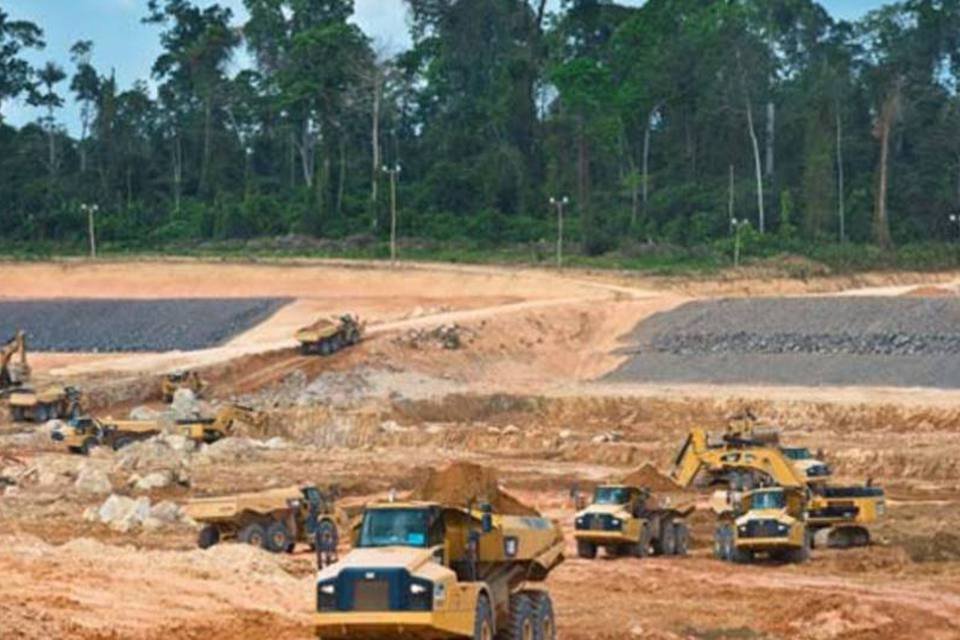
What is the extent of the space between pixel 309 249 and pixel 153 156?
1096 inches

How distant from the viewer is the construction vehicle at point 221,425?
5575cm

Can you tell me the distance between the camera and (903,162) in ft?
386

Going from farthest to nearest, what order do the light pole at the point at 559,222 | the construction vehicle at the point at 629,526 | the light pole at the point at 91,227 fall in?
the light pole at the point at 91,227, the light pole at the point at 559,222, the construction vehicle at the point at 629,526

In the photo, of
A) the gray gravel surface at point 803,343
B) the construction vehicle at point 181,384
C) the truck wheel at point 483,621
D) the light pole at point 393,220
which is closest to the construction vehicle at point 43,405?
the construction vehicle at point 181,384

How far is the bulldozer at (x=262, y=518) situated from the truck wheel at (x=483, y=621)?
41.3ft

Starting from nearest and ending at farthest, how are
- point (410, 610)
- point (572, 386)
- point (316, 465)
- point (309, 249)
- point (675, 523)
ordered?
point (410, 610) < point (675, 523) < point (316, 465) < point (572, 386) < point (309, 249)

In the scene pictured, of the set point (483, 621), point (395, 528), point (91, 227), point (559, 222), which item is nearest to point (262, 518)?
point (395, 528)

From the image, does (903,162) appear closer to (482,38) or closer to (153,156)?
(482,38)

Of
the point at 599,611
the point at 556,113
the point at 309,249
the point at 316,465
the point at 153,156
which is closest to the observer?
the point at 599,611

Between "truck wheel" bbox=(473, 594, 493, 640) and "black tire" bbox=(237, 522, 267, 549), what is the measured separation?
43.9ft

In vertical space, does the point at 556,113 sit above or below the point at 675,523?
above

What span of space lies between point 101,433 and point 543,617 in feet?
118

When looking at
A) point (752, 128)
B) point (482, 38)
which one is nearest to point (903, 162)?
point (752, 128)

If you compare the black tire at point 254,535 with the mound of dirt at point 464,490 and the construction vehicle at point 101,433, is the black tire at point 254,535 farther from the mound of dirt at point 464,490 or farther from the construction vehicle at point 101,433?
the construction vehicle at point 101,433
